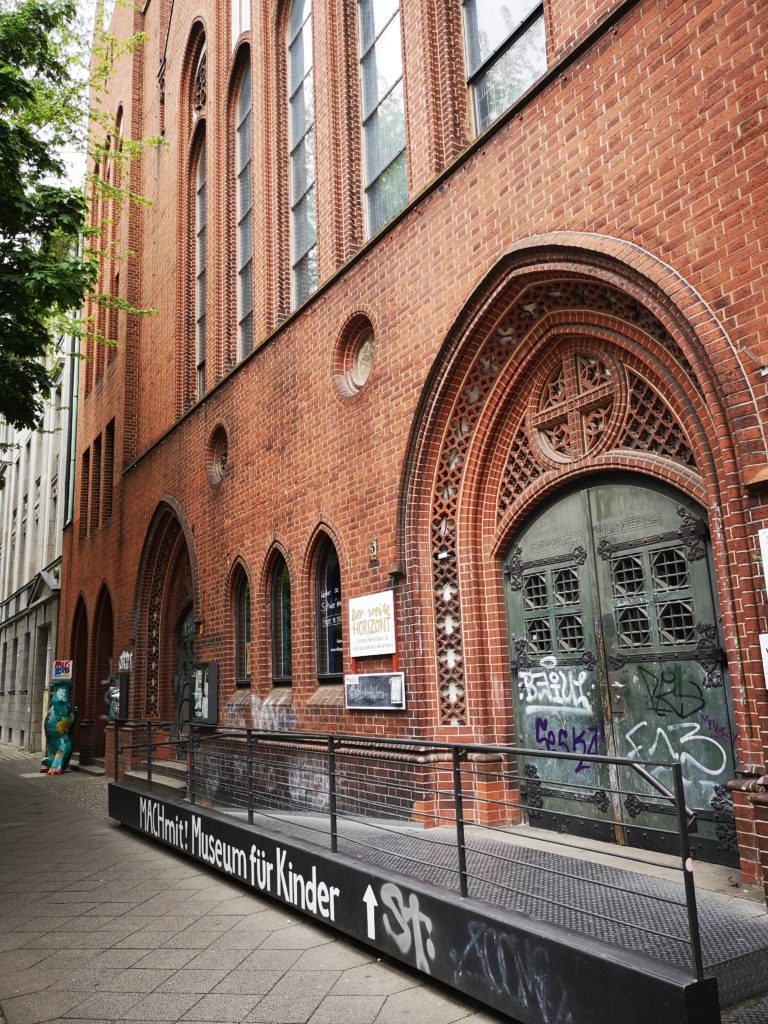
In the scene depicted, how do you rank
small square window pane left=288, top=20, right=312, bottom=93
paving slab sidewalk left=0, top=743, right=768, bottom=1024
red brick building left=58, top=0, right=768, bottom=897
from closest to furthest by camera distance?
paving slab sidewalk left=0, top=743, right=768, bottom=1024
red brick building left=58, top=0, right=768, bottom=897
small square window pane left=288, top=20, right=312, bottom=93

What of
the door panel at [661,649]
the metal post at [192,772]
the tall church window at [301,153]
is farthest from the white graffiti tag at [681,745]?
the tall church window at [301,153]

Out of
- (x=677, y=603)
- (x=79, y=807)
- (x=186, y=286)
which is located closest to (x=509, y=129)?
(x=677, y=603)

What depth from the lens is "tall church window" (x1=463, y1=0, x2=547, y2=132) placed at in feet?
22.4

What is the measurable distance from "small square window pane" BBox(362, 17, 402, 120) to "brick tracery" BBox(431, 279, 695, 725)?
379cm

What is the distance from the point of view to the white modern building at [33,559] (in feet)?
81.1

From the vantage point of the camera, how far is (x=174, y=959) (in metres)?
4.93

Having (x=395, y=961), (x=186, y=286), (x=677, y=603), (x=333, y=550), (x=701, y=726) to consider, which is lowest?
(x=395, y=961)

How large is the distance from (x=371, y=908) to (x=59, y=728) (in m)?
14.7

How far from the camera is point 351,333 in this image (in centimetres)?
891

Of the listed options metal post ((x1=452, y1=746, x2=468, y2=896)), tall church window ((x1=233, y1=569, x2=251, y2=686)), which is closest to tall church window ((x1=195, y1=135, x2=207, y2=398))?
tall church window ((x1=233, y1=569, x2=251, y2=686))

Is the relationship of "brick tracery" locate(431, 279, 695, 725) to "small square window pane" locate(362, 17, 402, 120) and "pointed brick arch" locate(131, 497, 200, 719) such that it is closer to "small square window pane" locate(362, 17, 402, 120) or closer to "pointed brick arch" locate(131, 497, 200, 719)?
"small square window pane" locate(362, 17, 402, 120)

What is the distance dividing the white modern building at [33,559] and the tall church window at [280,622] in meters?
13.1

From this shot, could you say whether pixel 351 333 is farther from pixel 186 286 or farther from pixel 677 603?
pixel 186 286

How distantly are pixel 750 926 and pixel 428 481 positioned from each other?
4.51 meters
